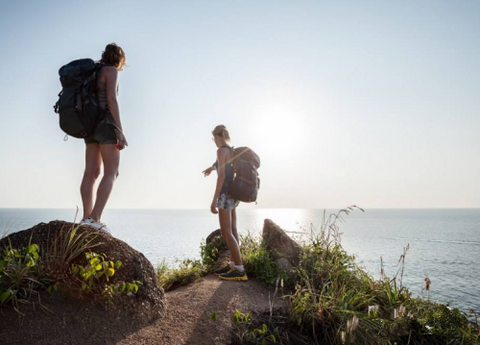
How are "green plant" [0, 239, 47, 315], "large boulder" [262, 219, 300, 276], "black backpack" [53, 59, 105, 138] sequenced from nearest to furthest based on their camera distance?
"green plant" [0, 239, 47, 315]
"black backpack" [53, 59, 105, 138]
"large boulder" [262, 219, 300, 276]

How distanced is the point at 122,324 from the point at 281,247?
13.1 ft

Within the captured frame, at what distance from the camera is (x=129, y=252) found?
3.83 m

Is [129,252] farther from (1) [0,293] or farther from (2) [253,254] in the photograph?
(2) [253,254]

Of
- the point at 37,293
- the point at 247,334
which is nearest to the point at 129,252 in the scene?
the point at 37,293

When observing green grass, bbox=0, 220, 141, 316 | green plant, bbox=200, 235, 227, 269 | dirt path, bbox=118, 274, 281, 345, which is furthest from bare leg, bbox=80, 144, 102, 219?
green plant, bbox=200, 235, 227, 269

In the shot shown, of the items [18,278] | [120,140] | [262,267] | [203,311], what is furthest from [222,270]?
[18,278]

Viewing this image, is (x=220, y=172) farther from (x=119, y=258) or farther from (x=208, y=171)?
(x=119, y=258)

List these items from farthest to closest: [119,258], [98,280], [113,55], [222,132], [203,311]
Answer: [222,132] → [113,55] → [203,311] → [119,258] → [98,280]

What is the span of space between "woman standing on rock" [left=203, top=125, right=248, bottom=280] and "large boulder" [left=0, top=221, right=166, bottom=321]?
5.91 feet

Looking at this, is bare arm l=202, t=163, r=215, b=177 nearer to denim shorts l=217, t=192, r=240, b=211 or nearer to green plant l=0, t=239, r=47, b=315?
denim shorts l=217, t=192, r=240, b=211

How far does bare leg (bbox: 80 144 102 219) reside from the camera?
13.6 feet

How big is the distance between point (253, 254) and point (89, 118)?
3.85 meters

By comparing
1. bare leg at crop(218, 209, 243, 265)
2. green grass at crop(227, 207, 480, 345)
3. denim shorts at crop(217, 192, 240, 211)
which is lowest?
green grass at crop(227, 207, 480, 345)

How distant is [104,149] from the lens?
13.4 ft
